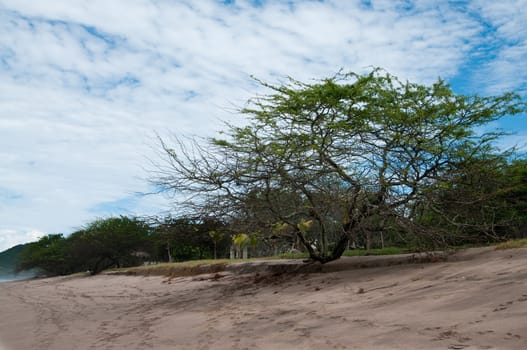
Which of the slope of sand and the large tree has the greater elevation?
the large tree

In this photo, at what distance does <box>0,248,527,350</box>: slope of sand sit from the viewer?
13.4ft

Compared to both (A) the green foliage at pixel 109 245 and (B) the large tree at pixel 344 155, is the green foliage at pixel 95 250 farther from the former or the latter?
(B) the large tree at pixel 344 155

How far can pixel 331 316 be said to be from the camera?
5.49 meters

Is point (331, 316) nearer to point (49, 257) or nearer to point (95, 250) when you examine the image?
point (95, 250)

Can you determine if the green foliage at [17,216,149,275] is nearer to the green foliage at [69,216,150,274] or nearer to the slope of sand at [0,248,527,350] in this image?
the green foliage at [69,216,150,274]

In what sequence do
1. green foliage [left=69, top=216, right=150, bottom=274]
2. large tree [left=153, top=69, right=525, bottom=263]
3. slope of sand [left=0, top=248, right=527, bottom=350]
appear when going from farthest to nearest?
1. green foliage [left=69, top=216, right=150, bottom=274]
2. large tree [left=153, top=69, right=525, bottom=263]
3. slope of sand [left=0, top=248, right=527, bottom=350]

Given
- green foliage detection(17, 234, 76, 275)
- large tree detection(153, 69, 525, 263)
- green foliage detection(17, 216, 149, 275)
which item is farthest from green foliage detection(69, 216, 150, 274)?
large tree detection(153, 69, 525, 263)

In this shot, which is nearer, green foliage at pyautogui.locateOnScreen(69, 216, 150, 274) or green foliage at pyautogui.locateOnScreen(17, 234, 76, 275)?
green foliage at pyautogui.locateOnScreen(69, 216, 150, 274)

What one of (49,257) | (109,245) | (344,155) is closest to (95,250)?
(109,245)

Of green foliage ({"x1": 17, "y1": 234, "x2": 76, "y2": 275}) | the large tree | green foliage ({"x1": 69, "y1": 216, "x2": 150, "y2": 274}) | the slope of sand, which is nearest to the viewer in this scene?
the slope of sand

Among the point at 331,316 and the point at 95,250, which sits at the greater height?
the point at 95,250

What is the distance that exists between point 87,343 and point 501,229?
11.8m

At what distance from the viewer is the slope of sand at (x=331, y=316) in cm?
407

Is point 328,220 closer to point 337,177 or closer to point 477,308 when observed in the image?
point 337,177
